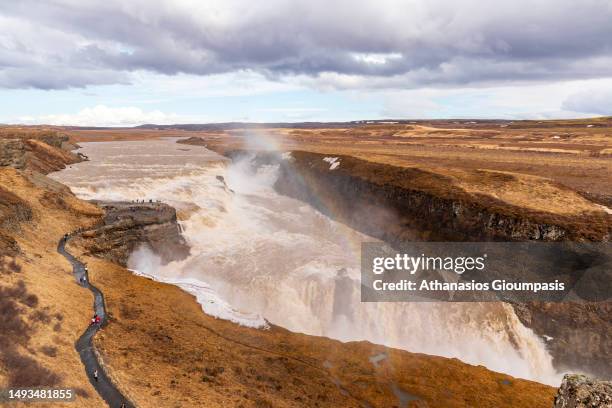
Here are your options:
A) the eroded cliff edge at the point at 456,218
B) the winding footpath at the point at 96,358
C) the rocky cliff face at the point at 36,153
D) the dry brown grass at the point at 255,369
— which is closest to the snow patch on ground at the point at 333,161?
the eroded cliff edge at the point at 456,218

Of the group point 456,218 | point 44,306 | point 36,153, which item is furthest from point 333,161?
point 36,153

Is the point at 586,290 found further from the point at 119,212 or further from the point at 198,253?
the point at 119,212

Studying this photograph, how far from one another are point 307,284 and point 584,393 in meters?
29.2

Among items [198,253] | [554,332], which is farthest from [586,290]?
[198,253]

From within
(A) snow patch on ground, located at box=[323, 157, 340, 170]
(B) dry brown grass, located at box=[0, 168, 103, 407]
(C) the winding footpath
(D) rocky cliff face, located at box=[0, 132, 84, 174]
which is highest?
(D) rocky cliff face, located at box=[0, 132, 84, 174]

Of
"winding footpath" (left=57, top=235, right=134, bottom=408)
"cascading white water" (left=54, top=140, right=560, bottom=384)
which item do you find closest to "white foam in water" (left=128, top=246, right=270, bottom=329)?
"cascading white water" (left=54, top=140, right=560, bottom=384)

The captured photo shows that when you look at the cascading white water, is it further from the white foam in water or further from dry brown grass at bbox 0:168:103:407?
dry brown grass at bbox 0:168:103:407

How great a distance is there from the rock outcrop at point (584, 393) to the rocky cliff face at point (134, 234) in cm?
4238

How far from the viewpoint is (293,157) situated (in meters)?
95.4

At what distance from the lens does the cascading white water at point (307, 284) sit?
36.4 metres

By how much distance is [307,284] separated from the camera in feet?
135

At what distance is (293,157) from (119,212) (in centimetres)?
5211

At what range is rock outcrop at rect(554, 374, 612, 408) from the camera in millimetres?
13102

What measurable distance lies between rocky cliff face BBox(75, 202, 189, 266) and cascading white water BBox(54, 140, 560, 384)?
1.48m
